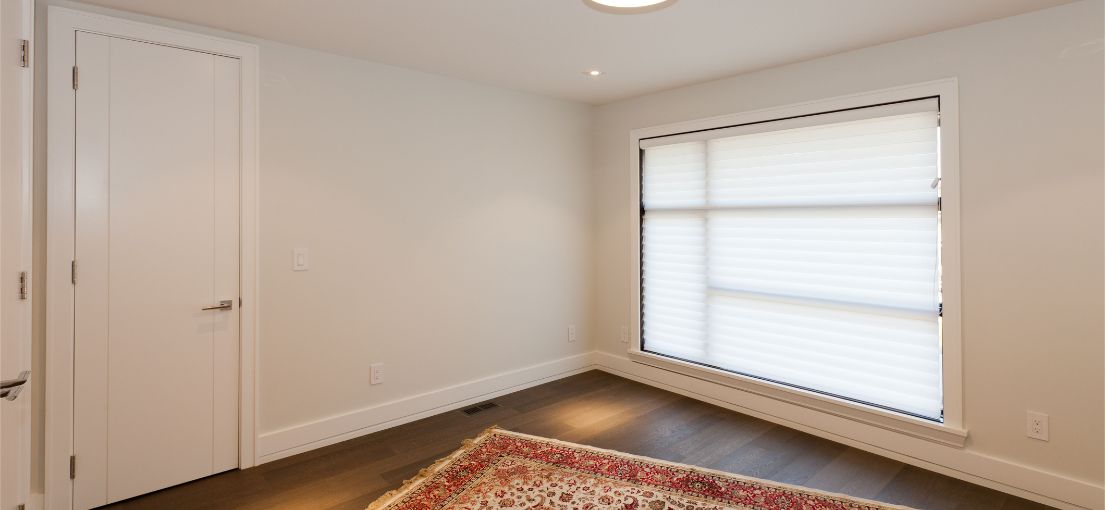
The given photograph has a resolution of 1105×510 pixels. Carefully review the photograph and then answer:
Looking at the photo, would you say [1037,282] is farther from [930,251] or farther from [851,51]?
[851,51]

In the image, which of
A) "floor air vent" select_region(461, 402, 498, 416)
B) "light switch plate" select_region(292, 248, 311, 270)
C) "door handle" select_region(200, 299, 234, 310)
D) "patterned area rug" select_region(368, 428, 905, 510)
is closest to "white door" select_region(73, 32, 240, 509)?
"door handle" select_region(200, 299, 234, 310)

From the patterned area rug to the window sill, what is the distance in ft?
2.12

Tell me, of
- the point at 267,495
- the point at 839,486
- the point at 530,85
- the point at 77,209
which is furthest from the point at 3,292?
the point at 839,486

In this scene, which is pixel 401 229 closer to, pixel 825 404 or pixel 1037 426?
pixel 825 404

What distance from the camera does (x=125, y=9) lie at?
2.53 metres

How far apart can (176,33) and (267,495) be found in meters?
2.37

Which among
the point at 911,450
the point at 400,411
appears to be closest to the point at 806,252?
the point at 911,450

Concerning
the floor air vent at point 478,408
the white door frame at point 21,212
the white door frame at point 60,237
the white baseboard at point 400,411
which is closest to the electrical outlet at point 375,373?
the white baseboard at point 400,411

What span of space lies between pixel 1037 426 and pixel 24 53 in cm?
461

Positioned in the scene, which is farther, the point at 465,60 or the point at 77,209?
the point at 465,60

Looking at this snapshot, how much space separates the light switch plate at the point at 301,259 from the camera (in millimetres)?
3079

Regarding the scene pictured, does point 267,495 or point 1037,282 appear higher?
point 1037,282

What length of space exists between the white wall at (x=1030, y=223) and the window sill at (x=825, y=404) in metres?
0.13

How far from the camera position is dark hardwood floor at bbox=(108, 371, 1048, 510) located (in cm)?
260
